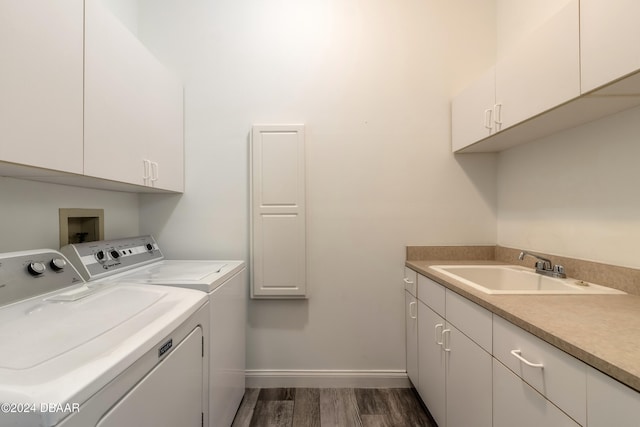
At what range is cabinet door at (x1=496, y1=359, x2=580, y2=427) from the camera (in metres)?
0.75

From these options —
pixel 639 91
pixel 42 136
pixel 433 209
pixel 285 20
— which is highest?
pixel 285 20

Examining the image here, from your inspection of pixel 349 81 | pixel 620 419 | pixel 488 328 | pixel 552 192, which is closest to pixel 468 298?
pixel 488 328

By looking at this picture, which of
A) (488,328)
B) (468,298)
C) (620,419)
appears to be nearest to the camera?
(620,419)

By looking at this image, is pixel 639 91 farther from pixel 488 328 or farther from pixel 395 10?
pixel 395 10

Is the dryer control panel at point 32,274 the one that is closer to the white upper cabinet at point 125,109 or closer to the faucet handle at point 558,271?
the white upper cabinet at point 125,109

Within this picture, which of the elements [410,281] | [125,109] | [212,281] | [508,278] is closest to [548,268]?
[508,278]

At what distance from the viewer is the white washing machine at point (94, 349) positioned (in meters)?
0.49

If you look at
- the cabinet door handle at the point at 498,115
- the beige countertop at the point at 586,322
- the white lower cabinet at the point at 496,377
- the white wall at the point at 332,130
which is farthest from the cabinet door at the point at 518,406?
the cabinet door handle at the point at 498,115

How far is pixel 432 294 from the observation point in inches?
59.4

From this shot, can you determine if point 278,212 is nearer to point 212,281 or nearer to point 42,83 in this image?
point 212,281

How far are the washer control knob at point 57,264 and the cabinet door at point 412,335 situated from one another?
189 cm

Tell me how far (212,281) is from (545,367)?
128 cm

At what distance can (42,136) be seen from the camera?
2.96 ft

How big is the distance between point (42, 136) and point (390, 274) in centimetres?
192
